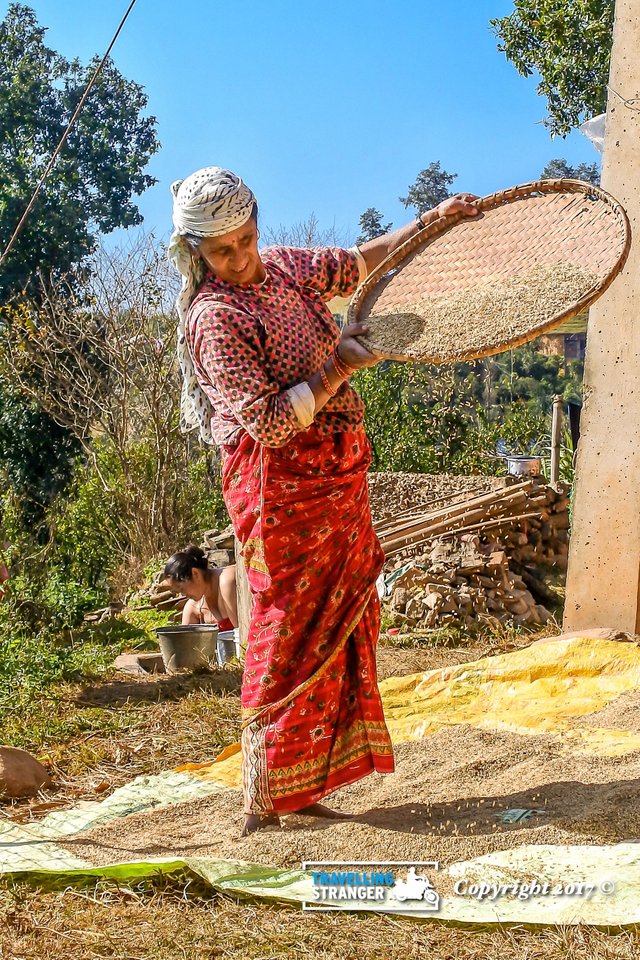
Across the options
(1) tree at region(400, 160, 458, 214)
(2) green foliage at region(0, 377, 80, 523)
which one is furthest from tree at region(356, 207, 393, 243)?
(2) green foliage at region(0, 377, 80, 523)

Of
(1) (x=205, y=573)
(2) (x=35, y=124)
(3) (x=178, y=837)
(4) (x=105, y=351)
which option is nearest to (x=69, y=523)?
(4) (x=105, y=351)

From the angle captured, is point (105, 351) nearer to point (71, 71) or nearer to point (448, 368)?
point (448, 368)

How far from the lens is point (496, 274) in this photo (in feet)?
8.68

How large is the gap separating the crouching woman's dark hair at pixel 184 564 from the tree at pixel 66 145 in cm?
1134

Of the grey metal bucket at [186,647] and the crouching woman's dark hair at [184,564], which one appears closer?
the grey metal bucket at [186,647]

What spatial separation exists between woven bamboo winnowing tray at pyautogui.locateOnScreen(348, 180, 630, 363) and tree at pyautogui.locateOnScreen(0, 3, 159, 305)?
559 inches

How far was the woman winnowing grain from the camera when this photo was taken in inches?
93.1

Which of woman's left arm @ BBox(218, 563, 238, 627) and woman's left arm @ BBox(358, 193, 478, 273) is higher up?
woman's left arm @ BBox(358, 193, 478, 273)

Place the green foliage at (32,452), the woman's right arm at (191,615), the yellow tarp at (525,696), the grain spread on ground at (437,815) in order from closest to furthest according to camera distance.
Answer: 1. the grain spread on ground at (437,815)
2. the yellow tarp at (525,696)
3. the woman's right arm at (191,615)
4. the green foliage at (32,452)

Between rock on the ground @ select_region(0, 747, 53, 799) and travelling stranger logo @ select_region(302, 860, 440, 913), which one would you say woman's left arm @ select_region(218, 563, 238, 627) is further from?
travelling stranger logo @ select_region(302, 860, 440, 913)

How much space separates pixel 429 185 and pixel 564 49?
17212 millimetres

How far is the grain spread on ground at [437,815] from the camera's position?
→ 2.43 m

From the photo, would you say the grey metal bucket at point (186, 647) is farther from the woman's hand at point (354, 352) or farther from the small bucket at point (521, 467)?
the small bucket at point (521, 467)

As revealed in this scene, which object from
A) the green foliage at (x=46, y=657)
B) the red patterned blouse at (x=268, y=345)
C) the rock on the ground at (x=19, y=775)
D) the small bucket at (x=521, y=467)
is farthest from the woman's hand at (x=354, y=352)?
the small bucket at (x=521, y=467)
